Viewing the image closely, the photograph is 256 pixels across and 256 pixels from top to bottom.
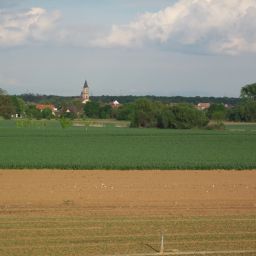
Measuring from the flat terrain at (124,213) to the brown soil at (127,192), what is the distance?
0.08 ft

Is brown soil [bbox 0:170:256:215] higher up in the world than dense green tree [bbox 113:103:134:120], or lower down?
lower down

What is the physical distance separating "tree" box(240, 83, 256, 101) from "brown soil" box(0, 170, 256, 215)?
414 ft

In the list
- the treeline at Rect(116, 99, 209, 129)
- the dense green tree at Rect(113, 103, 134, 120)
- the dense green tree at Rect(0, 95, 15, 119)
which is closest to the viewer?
the treeline at Rect(116, 99, 209, 129)

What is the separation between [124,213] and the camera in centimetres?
1585

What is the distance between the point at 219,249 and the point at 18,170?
2076 cm

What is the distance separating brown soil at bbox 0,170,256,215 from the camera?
16750 mm

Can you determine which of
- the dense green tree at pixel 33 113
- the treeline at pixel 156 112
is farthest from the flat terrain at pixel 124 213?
the dense green tree at pixel 33 113

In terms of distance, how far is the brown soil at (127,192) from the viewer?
55.0 feet

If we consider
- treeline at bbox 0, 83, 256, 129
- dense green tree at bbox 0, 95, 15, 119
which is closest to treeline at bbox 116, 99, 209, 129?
treeline at bbox 0, 83, 256, 129

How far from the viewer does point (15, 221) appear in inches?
546

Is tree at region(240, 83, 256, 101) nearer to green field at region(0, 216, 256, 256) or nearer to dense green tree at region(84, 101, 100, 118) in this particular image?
dense green tree at region(84, 101, 100, 118)

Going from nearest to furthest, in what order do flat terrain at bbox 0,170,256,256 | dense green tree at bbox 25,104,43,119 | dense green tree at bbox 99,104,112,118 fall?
1. flat terrain at bbox 0,170,256,256
2. dense green tree at bbox 25,104,43,119
3. dense green tree at bbox 99,104,112,118

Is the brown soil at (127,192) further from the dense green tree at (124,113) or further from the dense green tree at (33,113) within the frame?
the dense green tree at (33,113)

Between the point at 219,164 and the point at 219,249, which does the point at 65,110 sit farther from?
the point at 219,249
